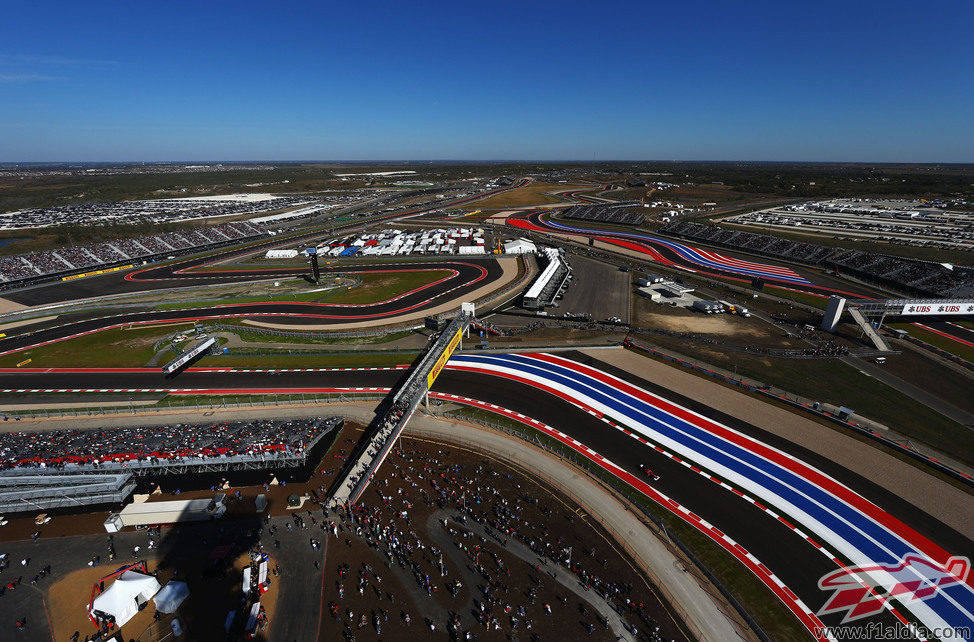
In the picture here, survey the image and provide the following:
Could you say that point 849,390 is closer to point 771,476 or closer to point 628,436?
point 771,476

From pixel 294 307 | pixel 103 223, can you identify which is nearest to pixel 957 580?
pixel 294 307

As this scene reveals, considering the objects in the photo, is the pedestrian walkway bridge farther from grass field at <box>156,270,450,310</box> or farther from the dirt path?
grass field at <box>156,270,450,310</box>

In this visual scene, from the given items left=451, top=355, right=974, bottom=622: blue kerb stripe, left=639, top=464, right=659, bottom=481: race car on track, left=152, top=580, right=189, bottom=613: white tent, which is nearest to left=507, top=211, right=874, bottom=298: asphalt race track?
left=451, top=355, right=974, bottom=622: blue kerb stripe

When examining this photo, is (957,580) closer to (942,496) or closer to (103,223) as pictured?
(942,496)

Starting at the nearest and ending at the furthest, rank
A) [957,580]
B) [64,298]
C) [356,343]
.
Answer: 1. [957,580]
2. [356,343]
3. [64,298]

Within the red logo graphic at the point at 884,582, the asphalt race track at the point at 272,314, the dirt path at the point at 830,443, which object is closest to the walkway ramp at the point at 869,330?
the dirt path at the point at 830,443

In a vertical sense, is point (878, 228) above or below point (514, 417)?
above
